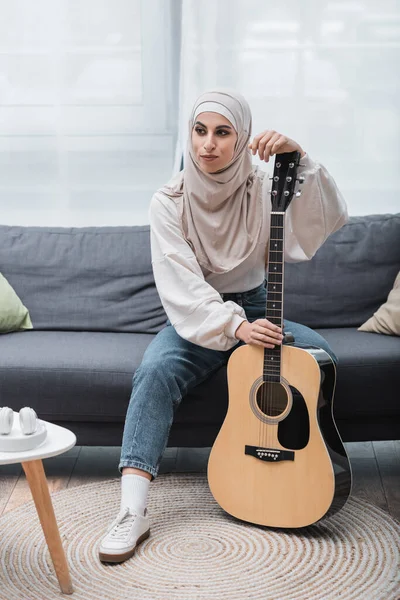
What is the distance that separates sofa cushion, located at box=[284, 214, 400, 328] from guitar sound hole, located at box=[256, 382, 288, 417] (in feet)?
2.38

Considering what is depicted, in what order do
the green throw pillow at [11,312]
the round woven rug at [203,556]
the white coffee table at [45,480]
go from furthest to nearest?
the green throw pillow at [11,312] → the round woven rug at [203,556] → the white coffee table at [45,480]

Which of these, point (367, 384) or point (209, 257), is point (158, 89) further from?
point (367, 384)

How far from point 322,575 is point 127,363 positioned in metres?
0.84

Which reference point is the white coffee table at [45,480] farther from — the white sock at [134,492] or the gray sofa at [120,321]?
the gray sofa at [120,321]

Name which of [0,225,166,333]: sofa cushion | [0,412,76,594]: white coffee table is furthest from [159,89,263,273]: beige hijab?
[0,412,76,594]: white coffee table

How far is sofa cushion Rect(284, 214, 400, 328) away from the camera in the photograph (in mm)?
2812

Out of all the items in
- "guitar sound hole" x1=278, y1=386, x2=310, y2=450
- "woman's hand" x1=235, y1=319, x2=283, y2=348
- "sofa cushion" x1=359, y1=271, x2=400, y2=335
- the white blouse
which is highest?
the white blouse

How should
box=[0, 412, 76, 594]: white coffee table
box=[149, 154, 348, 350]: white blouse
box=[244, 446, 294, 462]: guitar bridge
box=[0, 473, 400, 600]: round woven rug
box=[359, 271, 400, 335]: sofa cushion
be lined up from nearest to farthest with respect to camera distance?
box=[0, 412, 76, 594]: white coffee table → box=[0, 473, 400, 600]: round woven rug → box=[244, 446, 294, 462]: guitar bridge → box=[149, 154, 348, 350]: white blouse → box=[359, 271, 400, 335]: sofa cushion

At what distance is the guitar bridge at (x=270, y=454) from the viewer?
2082 millimetres

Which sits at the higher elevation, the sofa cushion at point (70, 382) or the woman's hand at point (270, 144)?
the woman's hand at point (270, 144)

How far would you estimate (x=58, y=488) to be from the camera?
8.00 feet

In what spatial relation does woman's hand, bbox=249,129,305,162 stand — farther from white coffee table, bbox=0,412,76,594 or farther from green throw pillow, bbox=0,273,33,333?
green throw pillow, bbox=0,273,33,333

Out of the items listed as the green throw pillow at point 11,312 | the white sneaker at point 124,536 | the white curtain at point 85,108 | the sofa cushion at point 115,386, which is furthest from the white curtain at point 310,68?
the white sneaker at point 124,536

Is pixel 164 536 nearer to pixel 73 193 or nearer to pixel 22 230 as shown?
pixel 22 230
